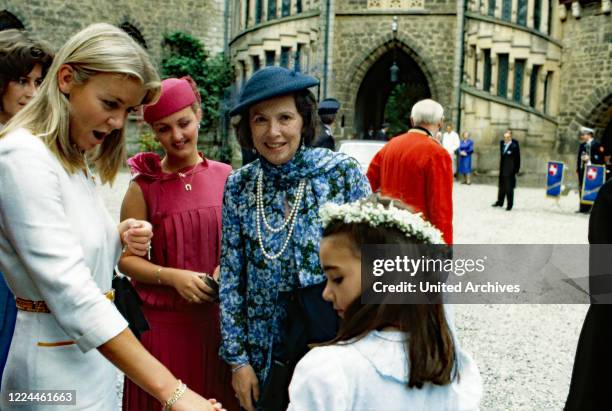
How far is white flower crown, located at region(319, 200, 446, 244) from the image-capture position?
62.4 inches

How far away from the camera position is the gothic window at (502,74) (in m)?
22.1

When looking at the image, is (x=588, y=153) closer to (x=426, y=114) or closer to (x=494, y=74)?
(x=494, y=74)

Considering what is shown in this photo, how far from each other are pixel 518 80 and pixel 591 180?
9.59 meters

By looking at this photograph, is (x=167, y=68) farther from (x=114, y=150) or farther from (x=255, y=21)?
(x=114, y=150)

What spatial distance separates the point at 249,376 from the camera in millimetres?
2232

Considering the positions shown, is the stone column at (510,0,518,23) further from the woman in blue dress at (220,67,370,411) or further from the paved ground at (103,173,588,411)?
the woman in blue dress at (220,67,370,411)

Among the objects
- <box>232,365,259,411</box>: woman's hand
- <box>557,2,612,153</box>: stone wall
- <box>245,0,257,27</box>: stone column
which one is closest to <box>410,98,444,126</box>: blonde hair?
<box>232,365,259,411</box>: woman's hand

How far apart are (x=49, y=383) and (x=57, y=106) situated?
702 mm

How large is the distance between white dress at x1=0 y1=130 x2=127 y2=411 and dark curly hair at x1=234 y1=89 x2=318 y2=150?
70 cm

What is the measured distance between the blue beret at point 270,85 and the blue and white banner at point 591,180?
40.7 ft

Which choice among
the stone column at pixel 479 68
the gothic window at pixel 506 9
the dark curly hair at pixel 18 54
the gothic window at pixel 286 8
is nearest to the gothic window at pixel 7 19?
the gothic window at pixel 286 8

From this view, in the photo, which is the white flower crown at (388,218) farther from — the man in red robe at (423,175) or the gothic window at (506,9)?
the gothic window at (506,9)

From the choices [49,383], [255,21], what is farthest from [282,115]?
[255,21]

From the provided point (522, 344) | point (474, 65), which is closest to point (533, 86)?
point (474, 65)
